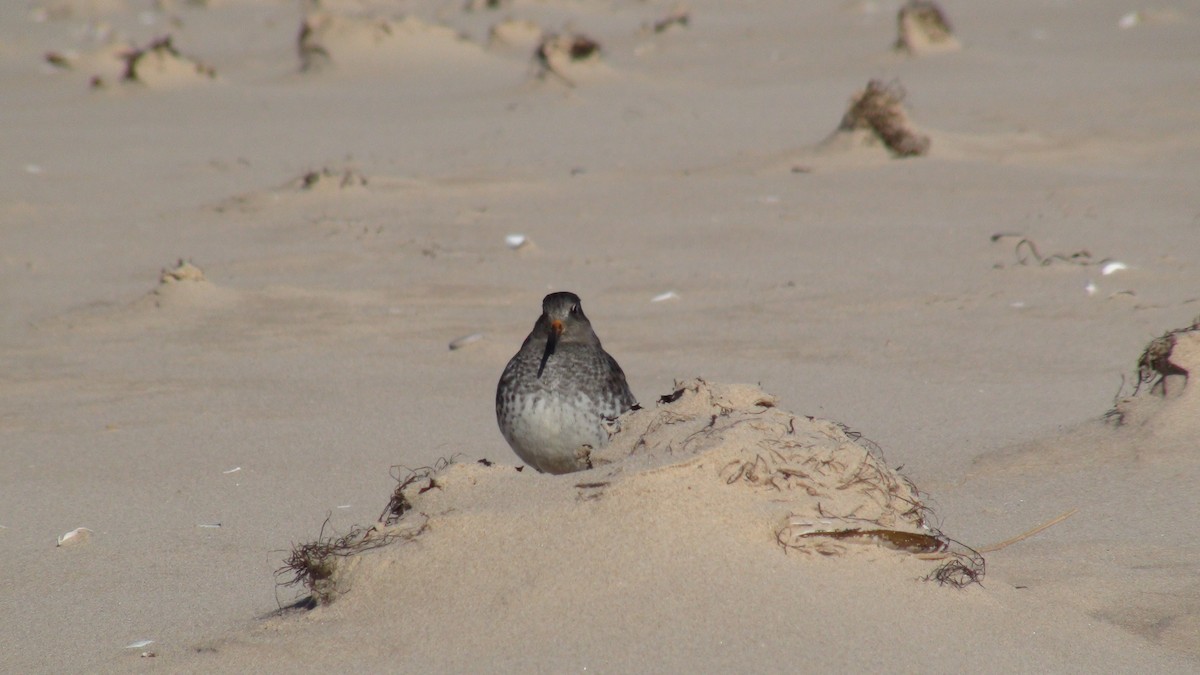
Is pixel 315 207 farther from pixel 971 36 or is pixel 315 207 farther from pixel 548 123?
pixel 971 36

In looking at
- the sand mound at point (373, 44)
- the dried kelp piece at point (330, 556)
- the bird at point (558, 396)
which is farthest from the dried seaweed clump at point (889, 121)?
the dried kelp piece at point (330, 556)

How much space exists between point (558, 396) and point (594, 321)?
310 centimetres

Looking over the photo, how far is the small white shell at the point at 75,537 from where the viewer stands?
470cm

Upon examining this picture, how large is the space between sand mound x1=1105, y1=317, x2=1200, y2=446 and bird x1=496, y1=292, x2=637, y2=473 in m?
1.93

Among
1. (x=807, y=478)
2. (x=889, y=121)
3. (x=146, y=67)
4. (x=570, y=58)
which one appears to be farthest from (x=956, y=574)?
(x=146, y=67)

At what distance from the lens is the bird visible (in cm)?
480

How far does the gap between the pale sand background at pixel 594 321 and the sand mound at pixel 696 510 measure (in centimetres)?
3

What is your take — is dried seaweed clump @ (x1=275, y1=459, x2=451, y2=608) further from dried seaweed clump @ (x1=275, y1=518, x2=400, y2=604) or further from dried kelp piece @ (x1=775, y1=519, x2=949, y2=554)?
dried kelp piece @ (x1=775, y1=519, x2=949, y2=554)

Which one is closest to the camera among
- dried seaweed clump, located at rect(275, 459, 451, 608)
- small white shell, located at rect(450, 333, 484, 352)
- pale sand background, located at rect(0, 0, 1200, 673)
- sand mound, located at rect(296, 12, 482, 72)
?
pale sand background, located at rect(0, 0, 1200, 673)

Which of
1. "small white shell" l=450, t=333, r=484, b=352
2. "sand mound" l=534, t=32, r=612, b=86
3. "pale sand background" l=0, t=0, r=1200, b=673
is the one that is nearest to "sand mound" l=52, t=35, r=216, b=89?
"pale sand background" l=0, t=0, r=1200, b=673

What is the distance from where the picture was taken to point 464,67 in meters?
16.9

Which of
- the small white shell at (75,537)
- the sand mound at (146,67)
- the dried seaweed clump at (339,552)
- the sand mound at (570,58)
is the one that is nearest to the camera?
the dried seaweed clump at (339,552)

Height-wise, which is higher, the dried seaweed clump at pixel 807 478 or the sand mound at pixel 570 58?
the sand mound at pixel 570 58

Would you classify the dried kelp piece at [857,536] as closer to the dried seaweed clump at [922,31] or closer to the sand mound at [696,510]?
the sand mound at [696,510]
